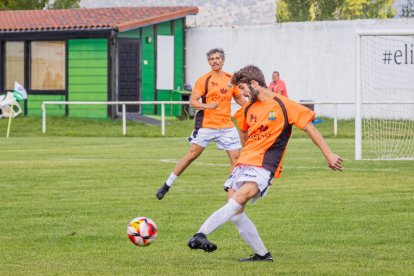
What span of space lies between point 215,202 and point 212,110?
1624 mm

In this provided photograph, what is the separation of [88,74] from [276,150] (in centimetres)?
3233

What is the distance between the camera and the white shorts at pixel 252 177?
10.4 meters

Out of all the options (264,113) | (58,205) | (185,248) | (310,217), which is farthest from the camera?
(58,205)

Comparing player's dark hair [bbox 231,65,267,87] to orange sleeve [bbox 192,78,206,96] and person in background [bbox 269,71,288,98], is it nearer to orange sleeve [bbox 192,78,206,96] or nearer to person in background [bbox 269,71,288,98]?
orange sleeve [bbox 192,78,206,96]

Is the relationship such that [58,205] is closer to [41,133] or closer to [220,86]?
[220,86]

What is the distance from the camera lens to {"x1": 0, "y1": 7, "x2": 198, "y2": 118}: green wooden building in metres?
42.2

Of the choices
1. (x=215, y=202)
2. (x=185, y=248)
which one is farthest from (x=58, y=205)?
(x=185, y=248)

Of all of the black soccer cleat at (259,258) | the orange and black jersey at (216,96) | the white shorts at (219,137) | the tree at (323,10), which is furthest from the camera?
the tree at (323,10)

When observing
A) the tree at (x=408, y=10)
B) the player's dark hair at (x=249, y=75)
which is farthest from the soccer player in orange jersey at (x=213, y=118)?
the tree at (x=408, y=10)

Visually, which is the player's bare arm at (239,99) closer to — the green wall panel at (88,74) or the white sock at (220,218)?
the white sock at (220,218)

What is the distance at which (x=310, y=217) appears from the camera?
14180 mm

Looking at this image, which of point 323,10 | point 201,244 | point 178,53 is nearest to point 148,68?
point 178,53

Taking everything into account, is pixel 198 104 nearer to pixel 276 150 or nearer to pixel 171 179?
pixel 171 179

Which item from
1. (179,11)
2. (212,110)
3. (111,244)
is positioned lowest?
(111,244)
